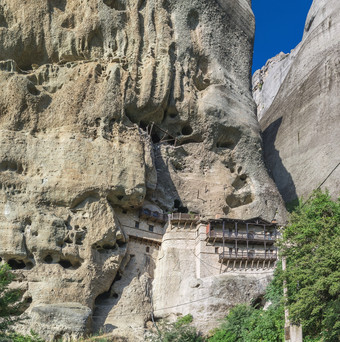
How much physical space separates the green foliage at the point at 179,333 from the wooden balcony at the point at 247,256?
477cm

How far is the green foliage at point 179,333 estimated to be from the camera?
26094mm

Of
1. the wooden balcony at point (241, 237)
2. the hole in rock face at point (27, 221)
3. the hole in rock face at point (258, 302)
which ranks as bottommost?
the hole in rock face at point (258, 302)

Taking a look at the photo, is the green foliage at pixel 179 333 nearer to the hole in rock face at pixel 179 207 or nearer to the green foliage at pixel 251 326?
the green foliage at pixel 251 326

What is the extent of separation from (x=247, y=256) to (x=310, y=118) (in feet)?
49.5

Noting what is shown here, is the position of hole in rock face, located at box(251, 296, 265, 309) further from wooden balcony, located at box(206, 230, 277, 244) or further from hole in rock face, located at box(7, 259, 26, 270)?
hole in rock face, located at box(7, 259, 26, 270)

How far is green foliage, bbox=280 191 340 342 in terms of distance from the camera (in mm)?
17750

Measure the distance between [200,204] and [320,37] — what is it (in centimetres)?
2135

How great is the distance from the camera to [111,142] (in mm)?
33125

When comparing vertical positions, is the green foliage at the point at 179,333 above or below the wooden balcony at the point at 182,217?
below

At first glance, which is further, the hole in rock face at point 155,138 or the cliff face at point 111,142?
the hole in rock face at point 155,138

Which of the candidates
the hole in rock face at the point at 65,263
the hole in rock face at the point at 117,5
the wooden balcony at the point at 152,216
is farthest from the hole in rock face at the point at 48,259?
the hole in rock face at the point at 117,5

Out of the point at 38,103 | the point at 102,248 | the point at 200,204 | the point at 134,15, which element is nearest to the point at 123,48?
the point at 134,15

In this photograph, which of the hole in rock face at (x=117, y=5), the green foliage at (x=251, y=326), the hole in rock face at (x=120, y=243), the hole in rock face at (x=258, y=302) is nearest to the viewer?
the green foliage at (x=251, y=326)

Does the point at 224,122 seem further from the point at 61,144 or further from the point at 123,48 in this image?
the point at 61,144
